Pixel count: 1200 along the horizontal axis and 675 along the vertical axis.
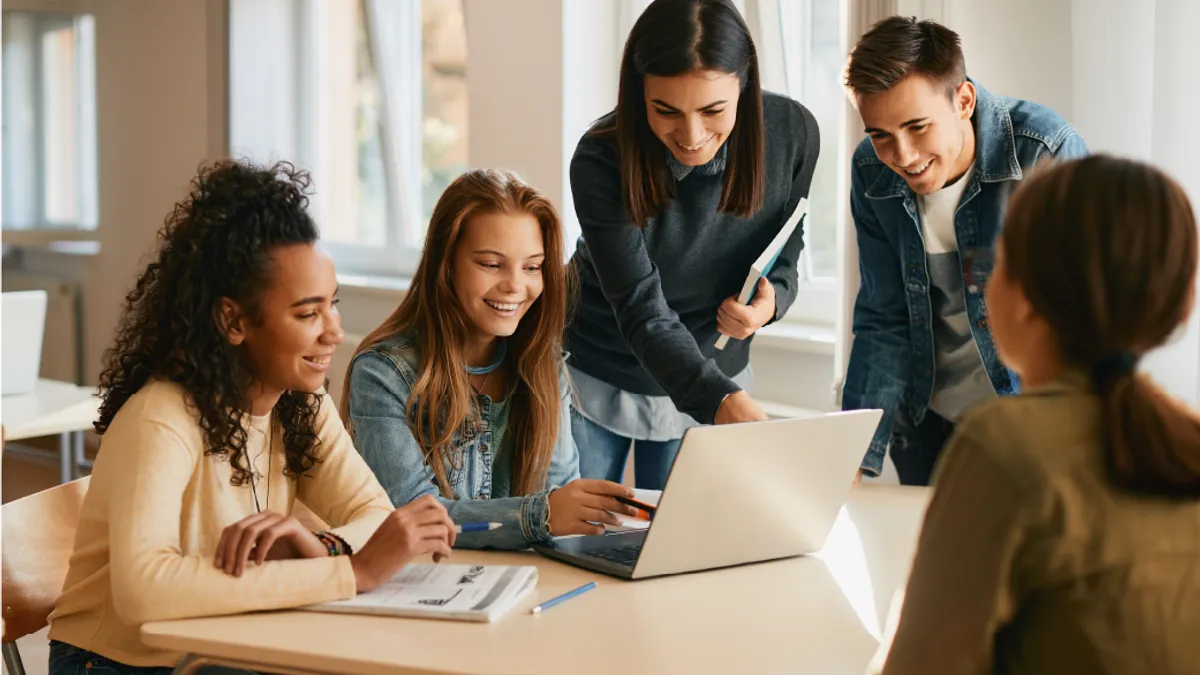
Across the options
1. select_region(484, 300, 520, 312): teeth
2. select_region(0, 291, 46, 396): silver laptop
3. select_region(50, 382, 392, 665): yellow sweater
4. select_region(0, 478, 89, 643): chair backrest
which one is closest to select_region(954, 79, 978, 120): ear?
select_region(484, 300, 520, 312): teeth

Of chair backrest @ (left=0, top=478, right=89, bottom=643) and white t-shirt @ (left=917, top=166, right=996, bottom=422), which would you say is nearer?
chair backrest @ (left=0, top=478, right=89, bottom=643)

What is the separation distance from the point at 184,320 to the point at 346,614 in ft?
1.26

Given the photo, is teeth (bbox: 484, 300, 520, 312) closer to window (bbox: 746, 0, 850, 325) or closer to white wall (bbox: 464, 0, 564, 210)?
window (bbox: 746, 0, 850, 325)

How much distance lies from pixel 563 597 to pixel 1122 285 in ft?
2.36

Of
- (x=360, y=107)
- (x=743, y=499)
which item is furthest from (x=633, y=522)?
(x=360, y=107)

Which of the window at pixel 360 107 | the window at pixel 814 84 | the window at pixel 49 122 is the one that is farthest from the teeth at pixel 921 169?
the window at pixel 49 122

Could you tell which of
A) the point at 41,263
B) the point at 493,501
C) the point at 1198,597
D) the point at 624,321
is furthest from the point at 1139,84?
the point at 41,263

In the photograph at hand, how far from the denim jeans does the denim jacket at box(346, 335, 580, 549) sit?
619 millimetres

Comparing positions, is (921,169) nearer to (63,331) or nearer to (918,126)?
(918,126)

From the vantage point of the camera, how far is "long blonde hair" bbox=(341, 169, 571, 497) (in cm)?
174

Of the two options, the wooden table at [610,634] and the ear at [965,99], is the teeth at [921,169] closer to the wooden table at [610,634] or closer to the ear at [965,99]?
the ear at [965,99]

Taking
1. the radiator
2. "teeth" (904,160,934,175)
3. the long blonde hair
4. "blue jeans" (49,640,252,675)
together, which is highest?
"teeth" (904,160,934,175)

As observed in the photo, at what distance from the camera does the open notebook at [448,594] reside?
126 cm

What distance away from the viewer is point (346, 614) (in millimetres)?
1271
